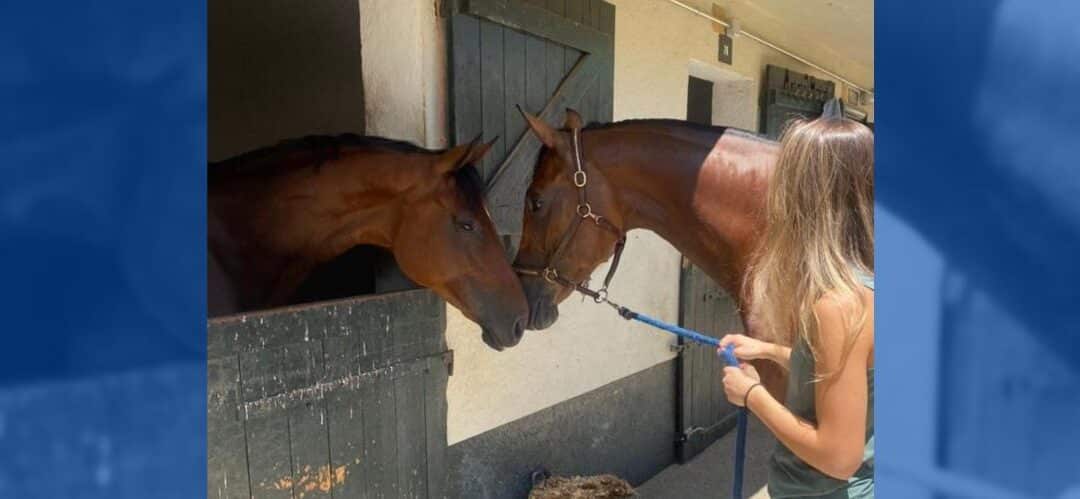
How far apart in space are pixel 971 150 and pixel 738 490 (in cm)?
111

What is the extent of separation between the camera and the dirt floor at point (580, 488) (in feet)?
9.78

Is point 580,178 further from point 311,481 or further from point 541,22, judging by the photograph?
point 311,481

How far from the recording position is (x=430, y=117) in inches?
95.0

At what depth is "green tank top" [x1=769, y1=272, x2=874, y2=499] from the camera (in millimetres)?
1194

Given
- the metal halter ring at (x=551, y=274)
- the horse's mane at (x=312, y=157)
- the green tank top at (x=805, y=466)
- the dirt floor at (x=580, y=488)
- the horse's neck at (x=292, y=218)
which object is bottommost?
the dirt floor at (x=580, y=488)

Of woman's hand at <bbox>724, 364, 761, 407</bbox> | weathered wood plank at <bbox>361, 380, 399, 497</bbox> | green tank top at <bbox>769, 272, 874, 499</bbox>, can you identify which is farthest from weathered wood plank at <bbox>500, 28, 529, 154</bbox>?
green tank top at <bbox>769, 272, 874, 499</bbox>

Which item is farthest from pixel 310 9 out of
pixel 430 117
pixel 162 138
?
pixel 162 138

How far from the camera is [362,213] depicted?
2.20 metres

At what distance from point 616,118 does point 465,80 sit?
1.27 meters

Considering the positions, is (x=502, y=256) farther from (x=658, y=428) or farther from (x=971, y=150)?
(x=658, y=428)

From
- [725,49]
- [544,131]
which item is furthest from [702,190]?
[725,49]

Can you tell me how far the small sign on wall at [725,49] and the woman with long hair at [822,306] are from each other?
3.22m

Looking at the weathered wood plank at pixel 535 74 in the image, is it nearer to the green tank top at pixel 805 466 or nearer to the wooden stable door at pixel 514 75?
the wooden stable door at pixel 514 75

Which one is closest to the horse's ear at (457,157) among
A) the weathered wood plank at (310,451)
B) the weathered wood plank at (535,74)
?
the weathered wood plank at (535,74)
